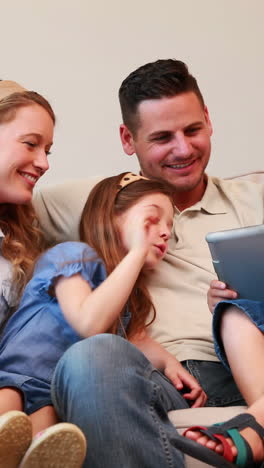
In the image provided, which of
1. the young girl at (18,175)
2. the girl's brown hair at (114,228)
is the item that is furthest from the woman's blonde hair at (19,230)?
the girl's brown hair at (114,228)

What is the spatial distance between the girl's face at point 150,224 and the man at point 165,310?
12cm

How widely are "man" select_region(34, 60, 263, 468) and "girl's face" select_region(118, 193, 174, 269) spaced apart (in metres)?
0.12

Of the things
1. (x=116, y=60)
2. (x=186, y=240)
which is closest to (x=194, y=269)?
(x=186, y=240)

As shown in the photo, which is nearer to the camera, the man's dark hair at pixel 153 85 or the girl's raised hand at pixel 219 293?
the girl's raised hand at pixel 219 293

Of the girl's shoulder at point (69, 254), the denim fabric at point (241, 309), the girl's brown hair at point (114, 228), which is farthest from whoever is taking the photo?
the girl's brown hair at point (114, 228)

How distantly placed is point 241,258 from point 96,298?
0.82 feet

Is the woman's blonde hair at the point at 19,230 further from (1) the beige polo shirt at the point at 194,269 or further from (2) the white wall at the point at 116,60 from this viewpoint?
(2) the white wall at the point at 116,60

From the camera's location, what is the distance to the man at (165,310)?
Result: 0.98m

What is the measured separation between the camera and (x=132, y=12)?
2.09m

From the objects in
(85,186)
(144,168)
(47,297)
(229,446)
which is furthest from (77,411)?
(144,168)

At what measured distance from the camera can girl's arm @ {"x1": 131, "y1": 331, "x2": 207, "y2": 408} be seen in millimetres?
1279

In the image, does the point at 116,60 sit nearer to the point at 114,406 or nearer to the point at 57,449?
the point at 114,406

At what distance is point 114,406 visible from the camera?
984mm

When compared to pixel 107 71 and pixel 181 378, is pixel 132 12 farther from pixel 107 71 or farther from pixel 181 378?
pixel 181 378
